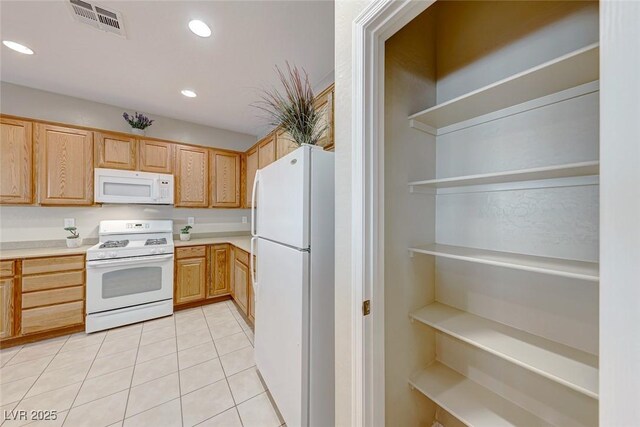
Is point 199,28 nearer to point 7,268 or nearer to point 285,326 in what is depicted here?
point 285,326

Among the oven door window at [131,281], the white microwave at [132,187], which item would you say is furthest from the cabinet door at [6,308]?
the white microwave at [132,187]

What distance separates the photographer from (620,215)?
457 mm

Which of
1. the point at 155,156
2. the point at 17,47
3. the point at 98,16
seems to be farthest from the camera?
the point at 155,156

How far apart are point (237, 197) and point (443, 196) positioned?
3.15 metres

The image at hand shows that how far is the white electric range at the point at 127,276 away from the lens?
2.55 metres

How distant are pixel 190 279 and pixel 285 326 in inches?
89.1

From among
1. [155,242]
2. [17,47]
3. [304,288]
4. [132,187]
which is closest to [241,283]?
[155,242]

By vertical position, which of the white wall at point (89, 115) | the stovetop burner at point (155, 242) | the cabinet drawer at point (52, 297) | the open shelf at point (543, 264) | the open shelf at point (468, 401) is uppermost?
the white wall at point (89, 115)

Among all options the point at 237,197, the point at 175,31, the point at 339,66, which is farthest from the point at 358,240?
the point at 237,197

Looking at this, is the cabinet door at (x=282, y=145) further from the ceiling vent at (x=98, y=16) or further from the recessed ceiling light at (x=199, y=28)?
the ceiling vent at (x=98, y=16)

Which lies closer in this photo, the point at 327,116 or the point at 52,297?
the point at 327,116

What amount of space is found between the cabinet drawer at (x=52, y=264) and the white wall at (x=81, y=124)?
56cm

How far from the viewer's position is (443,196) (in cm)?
143

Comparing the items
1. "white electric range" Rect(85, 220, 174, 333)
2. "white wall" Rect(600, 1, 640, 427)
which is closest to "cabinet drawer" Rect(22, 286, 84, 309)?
"white electric range" Rect(85, 220, 174, 333)
